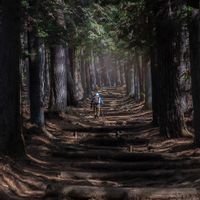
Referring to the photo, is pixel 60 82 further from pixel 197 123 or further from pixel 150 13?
pixel 197 123

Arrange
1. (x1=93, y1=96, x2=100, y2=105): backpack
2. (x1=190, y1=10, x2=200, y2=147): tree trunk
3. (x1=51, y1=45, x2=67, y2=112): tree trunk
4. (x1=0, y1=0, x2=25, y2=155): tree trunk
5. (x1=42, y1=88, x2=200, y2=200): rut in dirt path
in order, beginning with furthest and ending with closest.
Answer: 1. (x1=93, y1=96, x2=100, y2=105): backpack
2. (x1=51, y1=45, x2=67, y2=112): tree trunk
3. (x1=190, y1=10, x2=200, y2=147): tree trunk
4. (x1=0, y1=0, x2=25, y2=155): tree trunk
5. (x1=42, y1=88, x2=200, y2=200): rut in dirt path

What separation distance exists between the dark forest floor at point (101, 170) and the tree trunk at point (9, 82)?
0.46 meters

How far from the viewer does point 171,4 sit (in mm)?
17469

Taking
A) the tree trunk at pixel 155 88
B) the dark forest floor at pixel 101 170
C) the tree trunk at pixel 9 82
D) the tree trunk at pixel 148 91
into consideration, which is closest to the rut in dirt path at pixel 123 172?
the dark forest floor at pixel 101 170

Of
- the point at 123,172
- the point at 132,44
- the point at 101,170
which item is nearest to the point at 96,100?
the point at 132,44

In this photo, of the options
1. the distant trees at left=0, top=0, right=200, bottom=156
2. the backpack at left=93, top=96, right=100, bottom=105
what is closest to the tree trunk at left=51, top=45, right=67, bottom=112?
the distant trees at left=0, top=0, right=200, bottom=156

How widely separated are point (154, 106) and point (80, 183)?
36.4 ft

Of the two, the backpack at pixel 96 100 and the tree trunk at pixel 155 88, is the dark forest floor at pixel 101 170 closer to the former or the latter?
the tree trunk at pixel 155 88

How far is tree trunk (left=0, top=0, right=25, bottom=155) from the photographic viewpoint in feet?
39.8

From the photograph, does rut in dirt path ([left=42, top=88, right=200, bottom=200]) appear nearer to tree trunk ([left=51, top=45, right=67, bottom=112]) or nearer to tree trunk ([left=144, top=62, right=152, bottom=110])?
tree trunk ([left=51, top=45, right=67, bottom=112])

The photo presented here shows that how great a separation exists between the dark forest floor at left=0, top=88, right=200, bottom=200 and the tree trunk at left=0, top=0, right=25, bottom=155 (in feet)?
1.51

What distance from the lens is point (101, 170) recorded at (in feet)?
43.5

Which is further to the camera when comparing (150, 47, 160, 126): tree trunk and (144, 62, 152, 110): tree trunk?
(144, 62, 152, 110): tree trunk

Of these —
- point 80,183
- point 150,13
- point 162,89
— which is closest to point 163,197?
point 80,183
